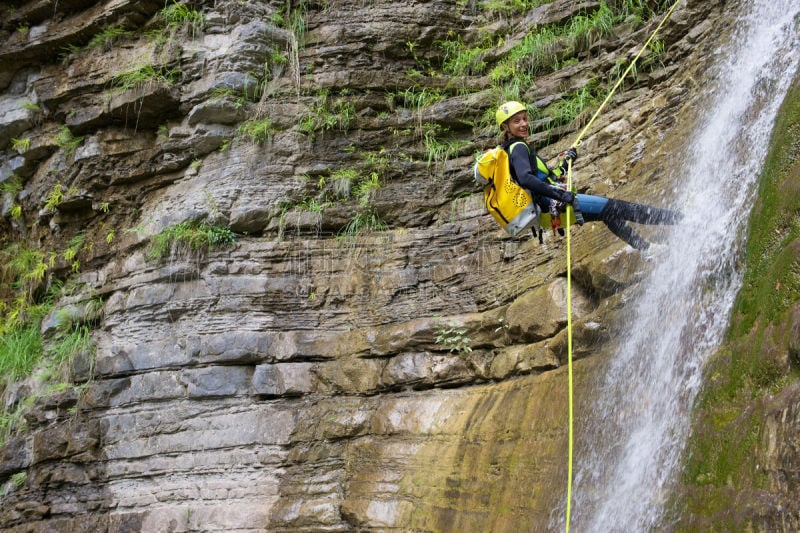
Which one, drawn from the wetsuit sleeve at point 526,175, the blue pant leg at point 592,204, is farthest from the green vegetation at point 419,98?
the blue pant leg at point 592,204

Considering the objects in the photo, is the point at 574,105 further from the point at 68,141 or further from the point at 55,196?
the point at 55,196

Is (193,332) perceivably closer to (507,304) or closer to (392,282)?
(392,282)

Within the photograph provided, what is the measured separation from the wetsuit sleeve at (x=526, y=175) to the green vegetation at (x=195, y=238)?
4.63 m

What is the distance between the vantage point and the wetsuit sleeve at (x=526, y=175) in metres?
6.24

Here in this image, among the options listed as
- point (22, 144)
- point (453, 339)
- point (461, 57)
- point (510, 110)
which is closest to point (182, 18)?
point (22, 144)

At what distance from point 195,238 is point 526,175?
5085mm

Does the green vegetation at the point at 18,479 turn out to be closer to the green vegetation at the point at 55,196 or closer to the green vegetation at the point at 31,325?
the green vegetation at the point at 31,325

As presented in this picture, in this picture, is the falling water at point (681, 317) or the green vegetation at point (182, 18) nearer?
the falling water at point (681, 317)

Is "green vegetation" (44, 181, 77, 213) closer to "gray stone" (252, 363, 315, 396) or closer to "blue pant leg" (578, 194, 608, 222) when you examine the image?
"gray stone" (252, 363, 315, 396)

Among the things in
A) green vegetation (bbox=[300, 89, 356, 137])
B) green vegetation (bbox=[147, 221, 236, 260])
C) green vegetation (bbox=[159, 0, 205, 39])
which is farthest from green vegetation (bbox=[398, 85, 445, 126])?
green vegetation (bbox=[159, 0, 205, 39])

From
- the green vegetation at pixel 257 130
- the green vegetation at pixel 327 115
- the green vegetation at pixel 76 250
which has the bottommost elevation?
the green vegetation at pixel 76 250

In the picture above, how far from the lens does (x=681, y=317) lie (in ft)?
19.3

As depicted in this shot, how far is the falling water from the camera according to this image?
212 inches

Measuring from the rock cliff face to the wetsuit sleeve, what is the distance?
1.08 m
